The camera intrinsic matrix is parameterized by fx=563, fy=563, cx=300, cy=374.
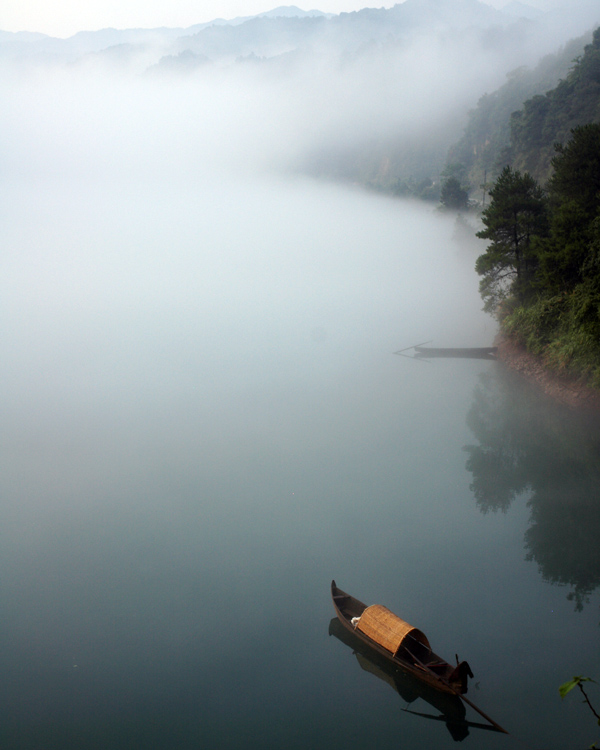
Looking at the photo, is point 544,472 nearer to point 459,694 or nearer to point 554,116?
point 459,694

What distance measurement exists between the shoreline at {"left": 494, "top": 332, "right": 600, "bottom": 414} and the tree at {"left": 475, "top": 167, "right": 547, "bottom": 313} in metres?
2.57

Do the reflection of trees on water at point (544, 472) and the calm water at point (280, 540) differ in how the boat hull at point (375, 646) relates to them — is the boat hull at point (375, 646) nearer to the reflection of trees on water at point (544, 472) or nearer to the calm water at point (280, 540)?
the calm water at point (280, 540)

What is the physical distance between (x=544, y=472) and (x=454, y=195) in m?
49.0

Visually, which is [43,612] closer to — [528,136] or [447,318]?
[447,318]

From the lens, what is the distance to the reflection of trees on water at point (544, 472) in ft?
42.3

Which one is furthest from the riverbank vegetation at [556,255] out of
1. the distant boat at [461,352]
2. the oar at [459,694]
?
the oar at [459,694]

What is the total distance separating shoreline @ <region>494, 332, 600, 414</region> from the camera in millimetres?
20002

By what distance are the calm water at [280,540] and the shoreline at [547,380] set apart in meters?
0.65

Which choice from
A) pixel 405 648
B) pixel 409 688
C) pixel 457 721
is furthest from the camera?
pixel 409 688

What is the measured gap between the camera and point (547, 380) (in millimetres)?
22688

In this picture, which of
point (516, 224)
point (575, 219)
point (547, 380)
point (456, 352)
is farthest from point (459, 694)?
point (456, 352)

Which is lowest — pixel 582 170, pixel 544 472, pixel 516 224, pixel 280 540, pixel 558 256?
pixel 280 540

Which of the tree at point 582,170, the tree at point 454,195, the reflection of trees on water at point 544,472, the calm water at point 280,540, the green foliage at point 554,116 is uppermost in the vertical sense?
the green foliage at point 554,116

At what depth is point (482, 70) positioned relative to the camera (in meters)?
137
